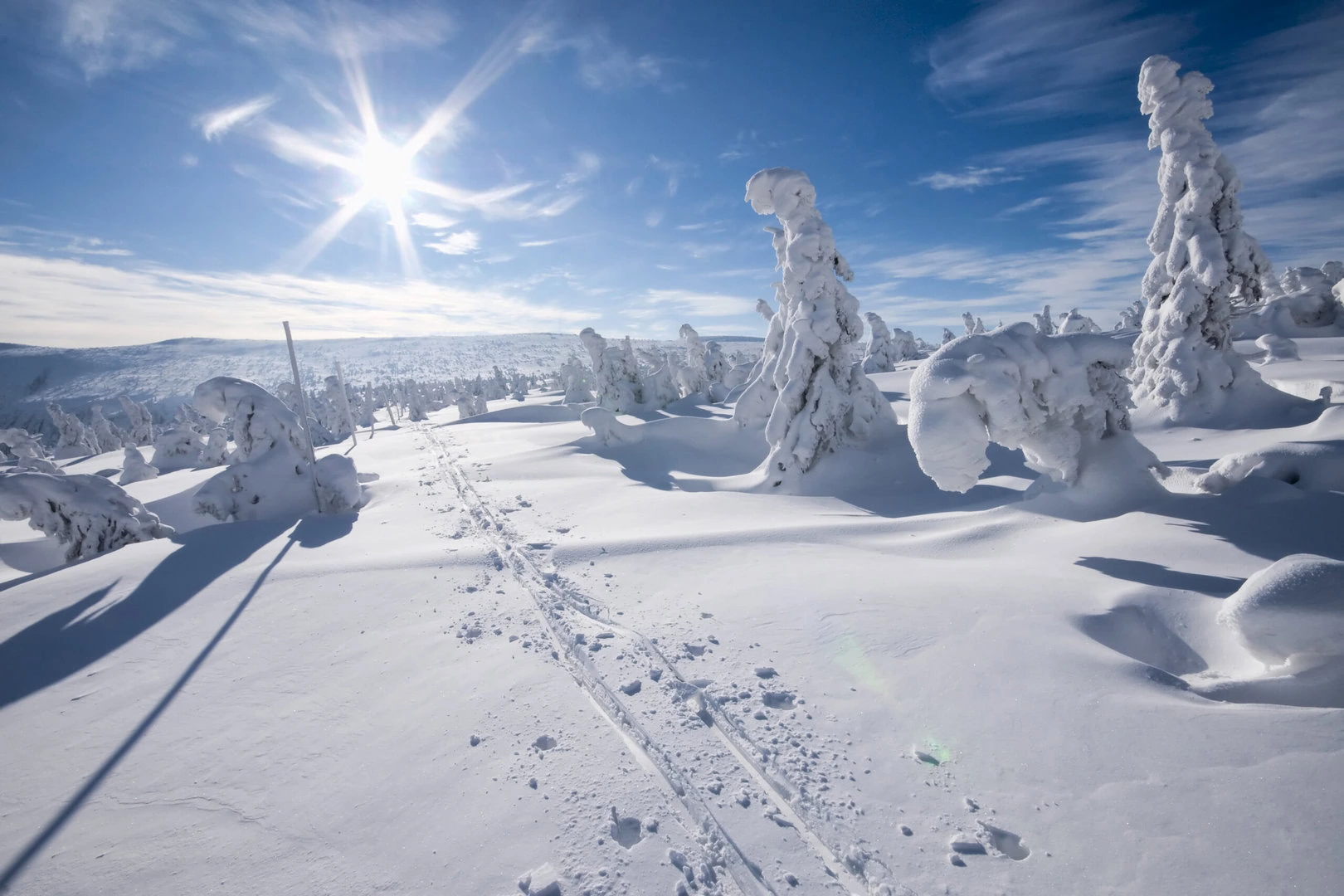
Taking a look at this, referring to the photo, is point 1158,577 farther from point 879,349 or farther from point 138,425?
point 138,425

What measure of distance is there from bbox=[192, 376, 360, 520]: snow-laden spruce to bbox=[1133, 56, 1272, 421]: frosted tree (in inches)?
973

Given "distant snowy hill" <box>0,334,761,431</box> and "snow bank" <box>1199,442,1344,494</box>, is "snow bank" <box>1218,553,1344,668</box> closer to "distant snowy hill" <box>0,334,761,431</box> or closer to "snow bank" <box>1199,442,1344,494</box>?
"snow bank" <box>1199,442,1344,494</box>

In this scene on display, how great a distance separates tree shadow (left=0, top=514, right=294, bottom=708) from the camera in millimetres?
5848

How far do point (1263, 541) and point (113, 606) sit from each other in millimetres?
15611

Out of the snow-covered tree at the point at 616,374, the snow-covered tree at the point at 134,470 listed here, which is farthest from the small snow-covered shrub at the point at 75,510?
the snow-covered tree at the point at 616,374

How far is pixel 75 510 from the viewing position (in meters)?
11.6

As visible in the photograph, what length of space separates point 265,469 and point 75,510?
3552 millimetres

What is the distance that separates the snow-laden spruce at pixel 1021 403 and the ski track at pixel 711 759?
4592 millimetres

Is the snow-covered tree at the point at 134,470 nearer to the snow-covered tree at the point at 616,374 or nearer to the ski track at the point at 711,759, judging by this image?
the snow-covered tree at the point at 616,374

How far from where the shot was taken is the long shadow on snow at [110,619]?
Answer: 19.2ft

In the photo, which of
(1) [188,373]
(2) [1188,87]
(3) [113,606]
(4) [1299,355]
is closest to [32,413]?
(1) [188,373]

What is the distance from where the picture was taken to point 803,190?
15.4 m

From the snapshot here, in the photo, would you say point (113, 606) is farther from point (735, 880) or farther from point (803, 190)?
point (803, 190)

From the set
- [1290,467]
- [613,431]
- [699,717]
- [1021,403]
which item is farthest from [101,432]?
[1290,467]
